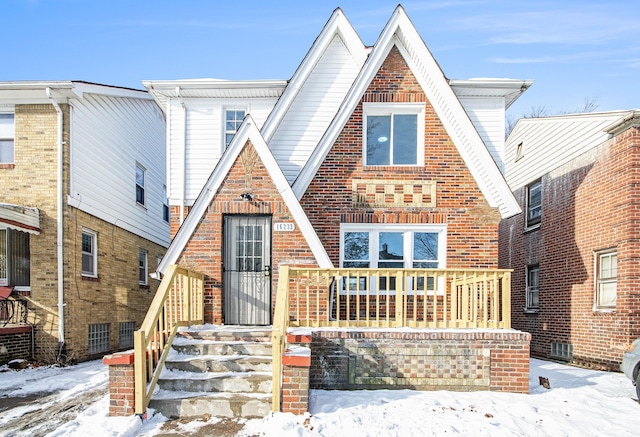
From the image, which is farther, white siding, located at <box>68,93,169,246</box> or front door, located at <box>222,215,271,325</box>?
white siding, located at <box>68,93,169,246</box>

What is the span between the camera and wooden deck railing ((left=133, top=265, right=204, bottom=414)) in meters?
5.49

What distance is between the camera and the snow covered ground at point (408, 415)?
5.20 metres

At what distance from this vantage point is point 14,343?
934 centimetres

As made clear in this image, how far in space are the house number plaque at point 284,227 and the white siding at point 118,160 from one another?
18.0 ft

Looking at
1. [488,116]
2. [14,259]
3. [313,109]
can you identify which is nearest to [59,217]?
[14,259]

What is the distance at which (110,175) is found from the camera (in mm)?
12047

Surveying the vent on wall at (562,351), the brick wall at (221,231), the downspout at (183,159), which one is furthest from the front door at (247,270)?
the vent on wall at (562,351)

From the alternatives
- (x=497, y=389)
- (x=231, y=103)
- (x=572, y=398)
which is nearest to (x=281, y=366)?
(x=497, y=389)

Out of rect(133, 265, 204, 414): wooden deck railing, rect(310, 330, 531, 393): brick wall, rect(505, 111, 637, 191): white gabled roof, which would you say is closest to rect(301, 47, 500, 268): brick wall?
rect(310, 330, 531, 393): brick wall

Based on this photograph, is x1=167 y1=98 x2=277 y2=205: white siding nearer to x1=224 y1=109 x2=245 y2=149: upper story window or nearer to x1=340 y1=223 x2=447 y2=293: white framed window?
x1=224 y1=109 x2=245 y2=149: upper story window

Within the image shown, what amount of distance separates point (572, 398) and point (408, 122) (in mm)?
6111

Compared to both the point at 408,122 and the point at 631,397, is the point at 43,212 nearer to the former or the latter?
the point at 408,122

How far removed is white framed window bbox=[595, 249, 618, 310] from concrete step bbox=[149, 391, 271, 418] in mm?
8201

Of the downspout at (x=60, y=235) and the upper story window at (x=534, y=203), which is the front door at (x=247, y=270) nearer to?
the downspout at (x=60, y=235)
